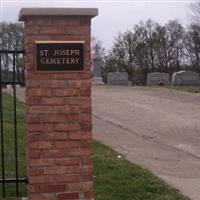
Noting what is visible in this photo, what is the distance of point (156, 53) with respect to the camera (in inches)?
2242

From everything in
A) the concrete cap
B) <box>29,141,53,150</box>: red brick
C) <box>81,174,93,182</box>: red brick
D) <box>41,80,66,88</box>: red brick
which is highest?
the concrete cap

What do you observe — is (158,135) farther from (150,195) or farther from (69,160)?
(69,160)

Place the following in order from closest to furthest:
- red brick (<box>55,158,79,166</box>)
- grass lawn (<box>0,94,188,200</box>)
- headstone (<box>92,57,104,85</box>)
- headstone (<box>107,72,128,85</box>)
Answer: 1. red brick (<box>55,158,79,166</box>)
2. grass lawn (<box>0,94,188,200</box>)
3. headstone (<box>92,57,104,85</box>)
4. headstone (<box>107,72,128,85</box>)

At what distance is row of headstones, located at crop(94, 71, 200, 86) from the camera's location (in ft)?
117

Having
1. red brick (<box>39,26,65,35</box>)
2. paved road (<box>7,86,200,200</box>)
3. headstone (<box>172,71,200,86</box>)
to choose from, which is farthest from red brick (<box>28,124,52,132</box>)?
headstone (<box>172,71,200,86</box>)

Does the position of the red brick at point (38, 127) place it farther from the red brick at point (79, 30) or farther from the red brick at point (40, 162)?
the red brick at point (79, 30)

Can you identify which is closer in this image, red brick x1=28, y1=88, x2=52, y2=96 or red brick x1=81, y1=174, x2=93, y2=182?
red brick x1=28, y1=88, x2=52, y2=96

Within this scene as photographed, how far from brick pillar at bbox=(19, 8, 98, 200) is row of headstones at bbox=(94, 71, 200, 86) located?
A: 30281 millimetres

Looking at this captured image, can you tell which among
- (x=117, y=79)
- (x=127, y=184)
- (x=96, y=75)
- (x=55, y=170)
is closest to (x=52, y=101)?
(x=55, y=170)

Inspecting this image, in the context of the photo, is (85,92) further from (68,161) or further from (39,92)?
(68,161)

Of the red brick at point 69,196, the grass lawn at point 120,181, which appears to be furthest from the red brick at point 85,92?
the grass lawn at point 120,181

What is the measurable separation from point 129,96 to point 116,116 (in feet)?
26.0

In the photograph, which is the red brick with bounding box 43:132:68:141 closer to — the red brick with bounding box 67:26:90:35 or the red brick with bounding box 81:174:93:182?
the red brick with bounding box 81:174:93:182

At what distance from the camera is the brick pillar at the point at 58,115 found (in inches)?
220
